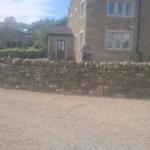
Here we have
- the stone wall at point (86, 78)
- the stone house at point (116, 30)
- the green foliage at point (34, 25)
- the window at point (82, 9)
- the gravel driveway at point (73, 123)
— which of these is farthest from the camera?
the green foliage at point (34, 25)

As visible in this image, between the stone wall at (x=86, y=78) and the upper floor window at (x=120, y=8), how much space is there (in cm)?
1649

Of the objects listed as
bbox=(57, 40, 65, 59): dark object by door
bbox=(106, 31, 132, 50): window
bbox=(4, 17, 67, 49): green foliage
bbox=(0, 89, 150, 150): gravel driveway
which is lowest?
bbox=(0, 89, 150, 150): gravel driveway

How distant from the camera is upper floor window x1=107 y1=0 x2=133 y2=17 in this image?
32450 millimetres

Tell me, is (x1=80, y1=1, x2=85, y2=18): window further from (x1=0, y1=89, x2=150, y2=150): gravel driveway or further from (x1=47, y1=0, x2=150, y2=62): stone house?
(x1=0, y1=89, x2=150, y2=150): gravel driveway

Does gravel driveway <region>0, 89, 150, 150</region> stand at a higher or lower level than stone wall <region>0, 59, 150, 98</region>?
lower

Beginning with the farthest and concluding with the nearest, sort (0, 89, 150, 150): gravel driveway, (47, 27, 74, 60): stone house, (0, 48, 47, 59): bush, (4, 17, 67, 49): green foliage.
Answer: (4, 17, 67, 49): green foliage, (0, 48, 47, 59): bush, (47, 27, 74, 60): stone house, (0, 89, 150, 150): gravel driveway

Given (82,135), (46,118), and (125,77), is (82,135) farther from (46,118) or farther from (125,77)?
(125,77)

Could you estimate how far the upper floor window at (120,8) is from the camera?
3245cm

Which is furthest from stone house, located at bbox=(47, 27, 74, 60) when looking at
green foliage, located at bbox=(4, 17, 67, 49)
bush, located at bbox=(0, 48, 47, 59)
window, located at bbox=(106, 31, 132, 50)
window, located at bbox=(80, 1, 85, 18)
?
green foliage, located at bbox=(4, 17, 67, 49)

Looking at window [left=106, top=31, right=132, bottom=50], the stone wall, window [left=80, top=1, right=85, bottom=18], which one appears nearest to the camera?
the stone wall

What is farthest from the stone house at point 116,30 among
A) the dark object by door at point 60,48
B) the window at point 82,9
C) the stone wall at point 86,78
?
the stone wall at point 86,78

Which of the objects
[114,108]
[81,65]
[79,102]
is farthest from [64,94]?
[114,108]

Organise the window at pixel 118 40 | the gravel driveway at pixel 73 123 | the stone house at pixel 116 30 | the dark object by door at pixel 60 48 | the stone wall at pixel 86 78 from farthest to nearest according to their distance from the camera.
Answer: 1. the dark object by door at pixel 60 48
2. the window at pixel 118 40
3. the stone house at pixel 116 30
4. the stone wall at pixel 86 78
5. the gravel driveway at pixel 73 123

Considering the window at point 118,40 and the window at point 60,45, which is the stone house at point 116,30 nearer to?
the window at point 118,40
